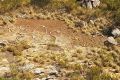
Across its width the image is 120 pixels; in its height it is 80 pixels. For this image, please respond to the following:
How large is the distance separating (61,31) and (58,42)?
6.60 feet

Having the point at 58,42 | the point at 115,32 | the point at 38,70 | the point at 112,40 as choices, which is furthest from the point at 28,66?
the point at 115,32

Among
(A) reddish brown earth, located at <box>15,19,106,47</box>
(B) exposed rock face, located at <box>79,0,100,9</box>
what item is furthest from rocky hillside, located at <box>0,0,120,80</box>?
(B) exposed rock face, located at <box>79,0,100,9</box>

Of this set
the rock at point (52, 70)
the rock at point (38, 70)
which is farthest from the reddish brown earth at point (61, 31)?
the rock at point (38, 70)

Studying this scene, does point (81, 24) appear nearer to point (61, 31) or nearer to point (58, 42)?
point (61, 31)

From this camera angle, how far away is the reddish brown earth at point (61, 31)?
26.8 metres

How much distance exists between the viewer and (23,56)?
24031 millimetres

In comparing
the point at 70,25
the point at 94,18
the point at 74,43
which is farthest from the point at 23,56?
the point at 94,18

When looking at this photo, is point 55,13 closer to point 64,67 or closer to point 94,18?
point 94,18

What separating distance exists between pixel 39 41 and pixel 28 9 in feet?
17.8

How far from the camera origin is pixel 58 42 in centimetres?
2636

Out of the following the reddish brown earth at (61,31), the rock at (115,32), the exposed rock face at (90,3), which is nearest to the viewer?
the reddish brown earth at (61,31)

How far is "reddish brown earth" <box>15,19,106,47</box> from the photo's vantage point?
26.8m

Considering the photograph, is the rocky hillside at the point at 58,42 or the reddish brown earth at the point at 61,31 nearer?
the rocky hillside at the point at 58,42

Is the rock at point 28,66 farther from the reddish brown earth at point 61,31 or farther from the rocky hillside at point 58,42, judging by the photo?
the reddish brown earth at point 61,31
